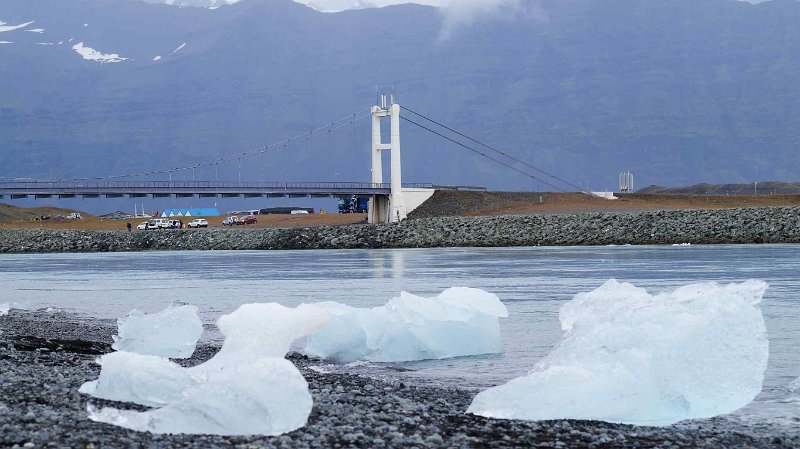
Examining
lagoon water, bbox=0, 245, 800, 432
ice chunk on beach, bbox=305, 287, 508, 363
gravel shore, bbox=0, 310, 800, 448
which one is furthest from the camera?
ice chunk on beach, bbox=305, 287, 508, 363

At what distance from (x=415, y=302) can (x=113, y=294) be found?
46.6 feet

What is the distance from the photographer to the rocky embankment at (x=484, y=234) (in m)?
56.6

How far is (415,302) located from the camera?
1234 centimetres

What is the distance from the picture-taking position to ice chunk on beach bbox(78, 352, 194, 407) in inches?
339

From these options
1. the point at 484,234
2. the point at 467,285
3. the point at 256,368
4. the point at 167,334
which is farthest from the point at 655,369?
the point at 484,234

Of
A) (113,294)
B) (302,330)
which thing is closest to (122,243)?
(113,294)

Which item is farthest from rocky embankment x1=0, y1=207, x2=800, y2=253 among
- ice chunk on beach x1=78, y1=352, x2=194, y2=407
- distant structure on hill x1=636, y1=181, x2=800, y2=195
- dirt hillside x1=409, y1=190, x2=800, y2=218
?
distant structure on hill x1=636, y1=181, x2=800, y2=195

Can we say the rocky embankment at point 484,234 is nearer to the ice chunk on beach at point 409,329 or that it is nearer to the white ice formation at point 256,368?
the ice chunk on beach at point 409,329

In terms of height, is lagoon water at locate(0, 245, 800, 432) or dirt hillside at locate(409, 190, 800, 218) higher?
dirt hillside at locate(409, 190, 800, 218)

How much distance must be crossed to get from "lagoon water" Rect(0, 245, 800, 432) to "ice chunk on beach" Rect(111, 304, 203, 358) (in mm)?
1870

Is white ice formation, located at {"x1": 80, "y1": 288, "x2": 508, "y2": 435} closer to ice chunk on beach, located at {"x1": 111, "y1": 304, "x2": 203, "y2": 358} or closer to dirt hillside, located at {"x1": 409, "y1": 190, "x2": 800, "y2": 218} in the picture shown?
ice chunk on beach, located at {"x1": 111, "y1": 304, "x2": 203, "y2": 358}

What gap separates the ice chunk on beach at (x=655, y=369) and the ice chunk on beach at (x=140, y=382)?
8.29 feet

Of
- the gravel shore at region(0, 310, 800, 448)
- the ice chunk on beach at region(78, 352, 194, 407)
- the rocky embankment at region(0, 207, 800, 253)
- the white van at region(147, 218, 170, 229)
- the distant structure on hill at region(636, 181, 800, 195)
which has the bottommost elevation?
the gravel shore at region(0, 310, 800, 448)

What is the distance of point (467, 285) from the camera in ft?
81.7
